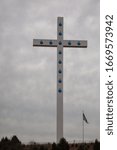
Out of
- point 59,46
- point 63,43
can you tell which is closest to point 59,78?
point 59,46

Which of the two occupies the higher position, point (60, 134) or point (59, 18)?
point (59, 18)

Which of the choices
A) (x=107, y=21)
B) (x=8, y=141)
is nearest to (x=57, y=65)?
(x=8, y=141)

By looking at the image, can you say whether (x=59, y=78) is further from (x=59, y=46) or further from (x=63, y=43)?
(x=63, y=43)

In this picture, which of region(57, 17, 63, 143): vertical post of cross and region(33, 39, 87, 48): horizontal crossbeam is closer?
region(57, 17, 63, 143): vertical post of cross

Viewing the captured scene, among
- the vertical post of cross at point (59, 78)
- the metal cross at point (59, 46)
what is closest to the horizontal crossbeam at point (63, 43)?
the metal cross at point (59, 46)

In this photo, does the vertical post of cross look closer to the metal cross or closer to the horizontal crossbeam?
the metal cross

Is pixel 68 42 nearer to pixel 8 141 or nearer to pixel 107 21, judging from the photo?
pixel 8 141

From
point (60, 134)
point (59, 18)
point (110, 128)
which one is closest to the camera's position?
point (110, 128)

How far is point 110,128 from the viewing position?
22.3ft

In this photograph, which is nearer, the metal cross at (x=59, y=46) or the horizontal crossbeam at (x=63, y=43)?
the metal cross at (x=59, y=46)

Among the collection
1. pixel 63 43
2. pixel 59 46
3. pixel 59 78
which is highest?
pixel 63 43

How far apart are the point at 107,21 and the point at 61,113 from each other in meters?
14.2

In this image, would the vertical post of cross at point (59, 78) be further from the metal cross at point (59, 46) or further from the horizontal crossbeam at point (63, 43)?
the horizontal crossbeam at point (63, 43)

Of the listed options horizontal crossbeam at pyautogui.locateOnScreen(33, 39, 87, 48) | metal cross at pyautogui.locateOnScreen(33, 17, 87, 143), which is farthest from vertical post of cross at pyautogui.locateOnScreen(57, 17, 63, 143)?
horizontal crossbeam at pyautogui.locateOnScreen(33, 39, 87, 48)
